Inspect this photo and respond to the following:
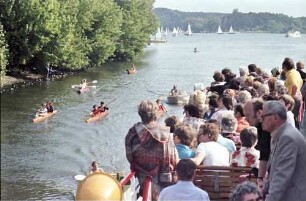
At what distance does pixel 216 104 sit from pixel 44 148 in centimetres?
1512

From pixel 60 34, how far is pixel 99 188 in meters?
47.1

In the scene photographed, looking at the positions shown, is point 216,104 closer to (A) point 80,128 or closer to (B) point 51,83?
(A) point 80,128

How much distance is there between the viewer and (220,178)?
591cm

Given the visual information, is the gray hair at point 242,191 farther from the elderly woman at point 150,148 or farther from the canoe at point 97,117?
the canoe at point 97,117

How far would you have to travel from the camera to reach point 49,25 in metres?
47.5

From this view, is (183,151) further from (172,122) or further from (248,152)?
(172,122)

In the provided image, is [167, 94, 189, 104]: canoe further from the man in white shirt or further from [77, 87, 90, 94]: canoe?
the man in white shirt

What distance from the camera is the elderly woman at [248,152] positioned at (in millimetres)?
6012

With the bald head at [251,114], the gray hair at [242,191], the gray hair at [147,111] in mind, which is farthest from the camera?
the bald head at [251,114]

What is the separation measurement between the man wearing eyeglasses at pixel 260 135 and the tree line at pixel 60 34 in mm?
30138

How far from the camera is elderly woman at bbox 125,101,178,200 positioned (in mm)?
5191

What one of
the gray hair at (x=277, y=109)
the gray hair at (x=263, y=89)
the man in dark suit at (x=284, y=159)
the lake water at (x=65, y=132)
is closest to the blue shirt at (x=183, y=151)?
the man in dark suit at (x=284, y=159)

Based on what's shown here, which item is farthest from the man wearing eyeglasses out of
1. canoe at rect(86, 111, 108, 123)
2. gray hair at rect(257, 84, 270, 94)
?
canoe at rect(86, 111, 108, 123)

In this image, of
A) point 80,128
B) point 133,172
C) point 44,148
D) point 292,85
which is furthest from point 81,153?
point 133,172
